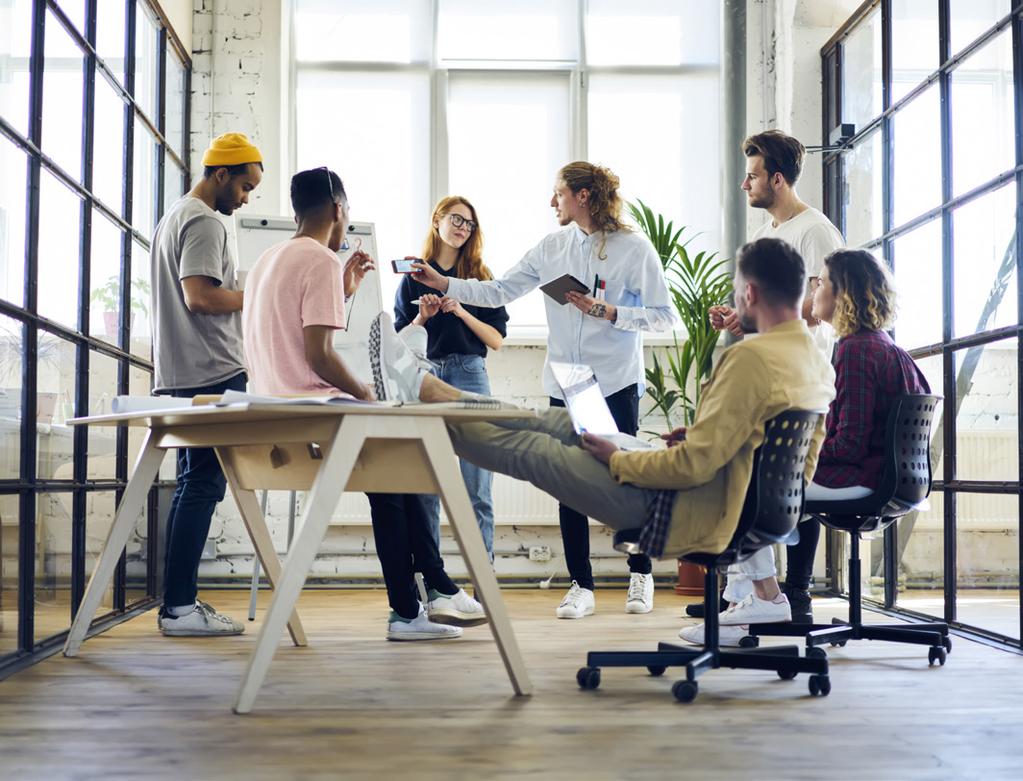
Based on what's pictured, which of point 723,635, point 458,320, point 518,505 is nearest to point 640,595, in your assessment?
point 723,635

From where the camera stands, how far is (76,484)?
131 inches

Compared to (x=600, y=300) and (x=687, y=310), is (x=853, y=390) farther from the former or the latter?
(x=687, y=310)

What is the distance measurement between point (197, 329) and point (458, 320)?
3.10ft

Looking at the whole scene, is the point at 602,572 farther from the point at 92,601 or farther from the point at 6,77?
the point at 6,77

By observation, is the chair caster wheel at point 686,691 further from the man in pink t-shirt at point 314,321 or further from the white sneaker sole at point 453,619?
the white sneaker sole at point 453,619

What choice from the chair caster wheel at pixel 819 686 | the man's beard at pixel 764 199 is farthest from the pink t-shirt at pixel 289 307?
the man's beard at pixel 764 199

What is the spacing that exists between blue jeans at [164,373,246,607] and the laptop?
4.23 ft

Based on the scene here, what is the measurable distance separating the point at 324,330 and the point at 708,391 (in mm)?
864

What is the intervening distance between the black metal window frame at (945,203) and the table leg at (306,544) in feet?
6.37

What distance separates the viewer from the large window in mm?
5215

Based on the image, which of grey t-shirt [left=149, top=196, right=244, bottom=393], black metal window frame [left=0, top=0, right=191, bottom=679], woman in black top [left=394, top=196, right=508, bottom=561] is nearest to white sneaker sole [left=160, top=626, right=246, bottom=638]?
black metal window frame [left=0, top=0, right=191, bottom=679]

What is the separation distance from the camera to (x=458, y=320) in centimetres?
386

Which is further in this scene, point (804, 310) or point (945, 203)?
point (945, 203)

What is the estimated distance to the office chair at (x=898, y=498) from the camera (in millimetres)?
2760
